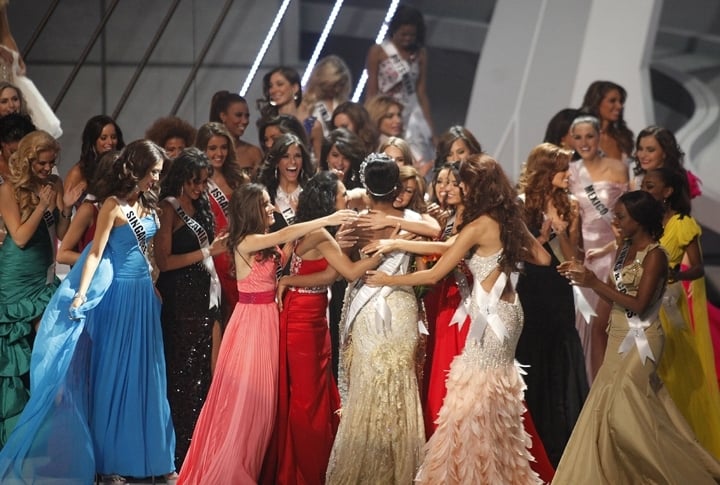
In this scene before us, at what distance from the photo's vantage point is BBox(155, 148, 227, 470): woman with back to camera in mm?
6238

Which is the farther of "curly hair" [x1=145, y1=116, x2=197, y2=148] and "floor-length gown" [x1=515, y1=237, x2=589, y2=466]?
"curly hair" [x1=145, y1=116, x2=197, y2=148]

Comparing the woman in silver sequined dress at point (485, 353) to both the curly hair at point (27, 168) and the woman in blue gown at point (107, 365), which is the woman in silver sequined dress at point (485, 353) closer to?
the woman in blue gown at point (107, 365)

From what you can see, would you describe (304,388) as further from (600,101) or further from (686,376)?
(600,101)

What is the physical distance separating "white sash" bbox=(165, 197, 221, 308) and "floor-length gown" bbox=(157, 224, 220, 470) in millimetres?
21

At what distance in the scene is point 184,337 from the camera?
6.25 m

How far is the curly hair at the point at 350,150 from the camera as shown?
6.79m

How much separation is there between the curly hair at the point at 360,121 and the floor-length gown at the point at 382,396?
1882 mm

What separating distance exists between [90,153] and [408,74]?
2539 mm

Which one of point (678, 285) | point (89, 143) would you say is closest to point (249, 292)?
point (89, 143)

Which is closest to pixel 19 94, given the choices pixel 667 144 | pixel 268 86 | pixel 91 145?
pixel 91 145

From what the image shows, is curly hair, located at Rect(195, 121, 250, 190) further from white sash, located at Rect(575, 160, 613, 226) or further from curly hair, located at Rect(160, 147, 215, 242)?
white sash, located at Rect(575, 160, 613, 226)

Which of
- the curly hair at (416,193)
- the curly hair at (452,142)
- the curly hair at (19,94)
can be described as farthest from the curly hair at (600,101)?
the curly hair at (19,94)

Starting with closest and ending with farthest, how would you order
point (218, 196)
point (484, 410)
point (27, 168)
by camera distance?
1. point (484, 410)
2. point (27, 168)
3. point (218, 196)

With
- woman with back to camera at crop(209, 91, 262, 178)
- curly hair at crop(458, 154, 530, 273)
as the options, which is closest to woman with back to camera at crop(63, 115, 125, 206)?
woman with back to camera at crop(209, 91, 262, 178)
